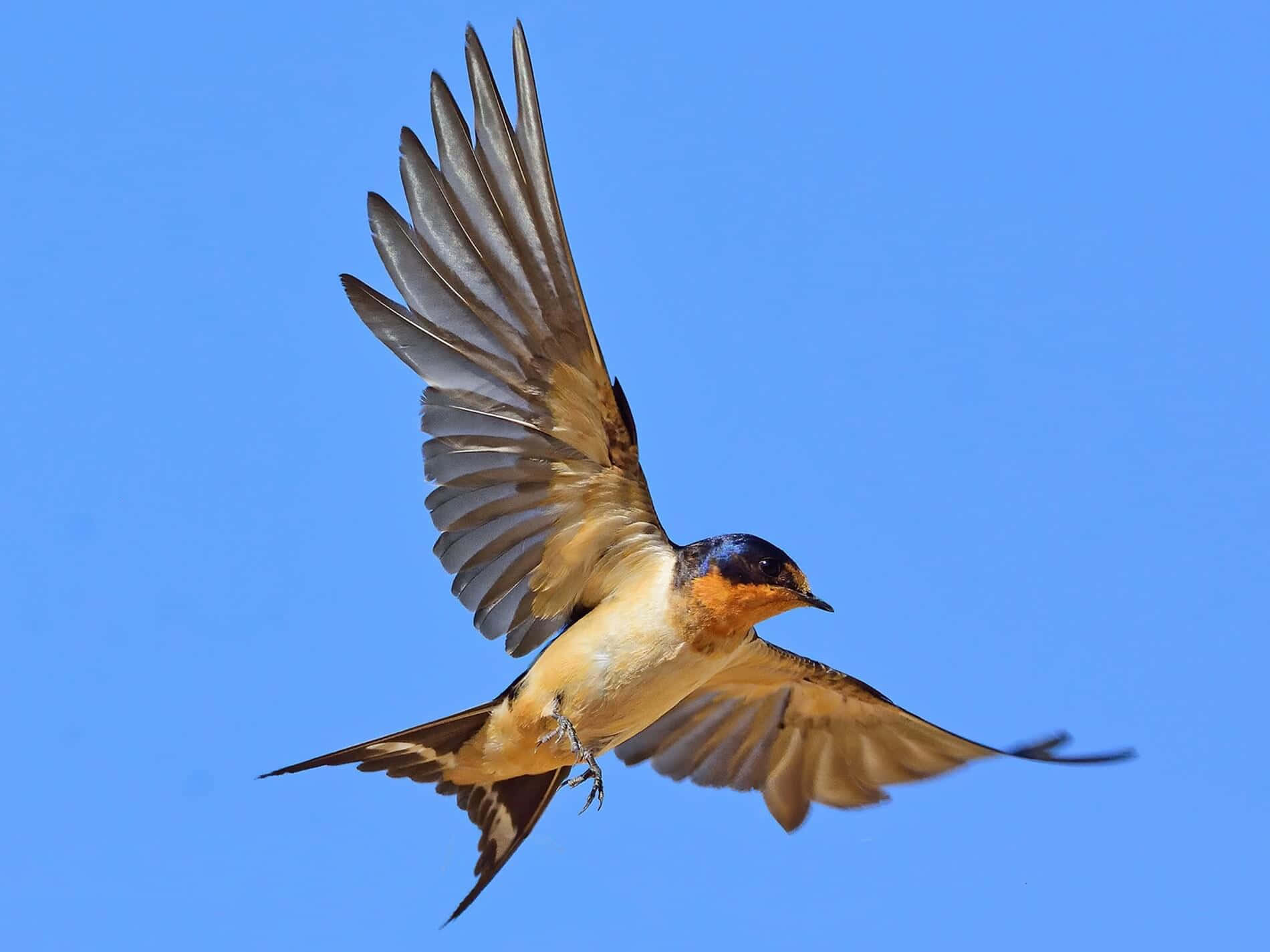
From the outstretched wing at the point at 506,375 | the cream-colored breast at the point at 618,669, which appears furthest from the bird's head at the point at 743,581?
the outstretched wing at the point at 506,375

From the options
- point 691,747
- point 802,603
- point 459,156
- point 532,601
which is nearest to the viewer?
point 459,156

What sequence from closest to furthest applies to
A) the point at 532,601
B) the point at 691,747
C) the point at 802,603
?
the point at 802,603, the point at 532,601, the point at 691,747

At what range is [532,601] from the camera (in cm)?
604

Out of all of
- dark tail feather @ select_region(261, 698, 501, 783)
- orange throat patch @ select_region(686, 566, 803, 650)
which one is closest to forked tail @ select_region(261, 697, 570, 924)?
dark tail feather @ select_region(261, 698, 501, 783)

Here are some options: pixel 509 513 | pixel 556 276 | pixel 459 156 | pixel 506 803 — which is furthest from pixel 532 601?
pixel 459 156

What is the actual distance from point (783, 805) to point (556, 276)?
300cm

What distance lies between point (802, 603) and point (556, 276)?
1451mm

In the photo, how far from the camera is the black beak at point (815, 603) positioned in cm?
566

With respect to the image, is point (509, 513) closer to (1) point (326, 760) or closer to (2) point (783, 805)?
(1) point (326, 760)

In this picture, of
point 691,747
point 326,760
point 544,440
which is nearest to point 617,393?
point 544,440

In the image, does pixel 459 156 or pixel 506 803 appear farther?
pixel 506 803

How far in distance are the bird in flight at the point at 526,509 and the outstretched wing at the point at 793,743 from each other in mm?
824

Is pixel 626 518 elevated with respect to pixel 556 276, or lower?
lower

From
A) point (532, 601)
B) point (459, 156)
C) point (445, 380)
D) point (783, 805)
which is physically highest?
point (459, 156)
